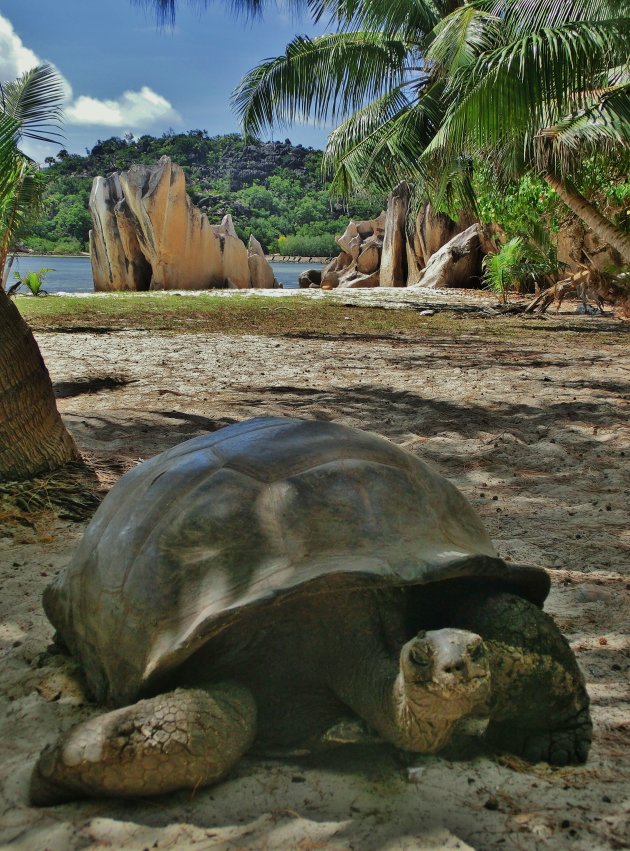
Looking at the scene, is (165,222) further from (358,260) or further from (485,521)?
(485,521)

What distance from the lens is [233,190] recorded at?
65.9 meters

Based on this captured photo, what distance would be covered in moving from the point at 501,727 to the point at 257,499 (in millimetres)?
840

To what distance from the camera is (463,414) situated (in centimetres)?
588

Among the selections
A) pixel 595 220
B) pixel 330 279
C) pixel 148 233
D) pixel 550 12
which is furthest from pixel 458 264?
pixel 550 12

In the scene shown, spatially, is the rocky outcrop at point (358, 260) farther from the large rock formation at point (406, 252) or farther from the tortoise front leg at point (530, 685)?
the tortoise front leg at point (530, 685)

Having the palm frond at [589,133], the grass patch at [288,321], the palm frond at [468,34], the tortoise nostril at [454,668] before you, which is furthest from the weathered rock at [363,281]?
the tortoise nostril at [454,668]

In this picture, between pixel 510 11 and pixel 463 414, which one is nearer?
pixel 463 414

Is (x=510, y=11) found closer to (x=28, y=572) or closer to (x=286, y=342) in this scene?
(x=286, y=342)

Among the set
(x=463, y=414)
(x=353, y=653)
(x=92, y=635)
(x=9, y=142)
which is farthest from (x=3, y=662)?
(x=9, y=142)

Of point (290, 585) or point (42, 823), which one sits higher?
point (290, 585)

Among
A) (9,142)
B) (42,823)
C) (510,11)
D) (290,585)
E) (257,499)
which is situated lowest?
(42,823)

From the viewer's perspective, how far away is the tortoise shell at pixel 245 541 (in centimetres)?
186

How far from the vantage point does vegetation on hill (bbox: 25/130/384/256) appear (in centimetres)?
5200

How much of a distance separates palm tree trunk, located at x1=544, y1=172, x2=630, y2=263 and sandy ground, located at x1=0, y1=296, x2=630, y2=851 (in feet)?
12.2
